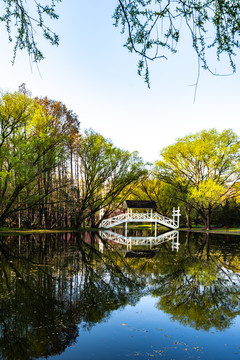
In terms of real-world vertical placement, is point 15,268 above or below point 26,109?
below

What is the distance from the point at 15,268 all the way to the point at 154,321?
21.7ft

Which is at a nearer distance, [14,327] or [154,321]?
[14,327]

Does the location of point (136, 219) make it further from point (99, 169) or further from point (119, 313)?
point (119, 313)

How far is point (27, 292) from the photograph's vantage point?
697 cm

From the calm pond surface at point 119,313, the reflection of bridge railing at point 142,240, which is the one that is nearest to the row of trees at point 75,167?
the reflection of bridge railing at point 142,240

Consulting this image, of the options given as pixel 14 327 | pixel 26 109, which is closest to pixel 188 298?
pixel 14 327

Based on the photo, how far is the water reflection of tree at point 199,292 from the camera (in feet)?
18.3

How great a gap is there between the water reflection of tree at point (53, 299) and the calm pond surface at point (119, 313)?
0.06 ft

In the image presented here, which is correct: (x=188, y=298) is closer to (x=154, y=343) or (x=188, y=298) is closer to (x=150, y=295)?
(x=150, y=295)

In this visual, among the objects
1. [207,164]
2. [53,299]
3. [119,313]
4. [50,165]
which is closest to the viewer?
[119,313]

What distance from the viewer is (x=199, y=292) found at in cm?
720

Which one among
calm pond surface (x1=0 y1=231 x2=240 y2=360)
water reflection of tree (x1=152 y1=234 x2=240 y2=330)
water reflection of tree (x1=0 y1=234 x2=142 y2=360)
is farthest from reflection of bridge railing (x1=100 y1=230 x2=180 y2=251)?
calm pond surface (x1=0 y1=231 x2=240 y2=360)

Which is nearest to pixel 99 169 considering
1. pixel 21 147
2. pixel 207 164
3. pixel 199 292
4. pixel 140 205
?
pixel 140 205

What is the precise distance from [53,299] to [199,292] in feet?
12.9
